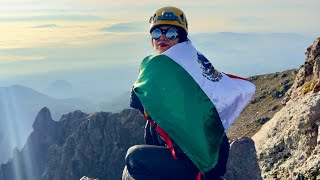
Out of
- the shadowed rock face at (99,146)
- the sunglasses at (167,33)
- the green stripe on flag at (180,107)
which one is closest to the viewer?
the green stripe on flag at (180,107)

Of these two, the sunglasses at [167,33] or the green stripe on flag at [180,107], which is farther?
the sunglasses at [167,33]

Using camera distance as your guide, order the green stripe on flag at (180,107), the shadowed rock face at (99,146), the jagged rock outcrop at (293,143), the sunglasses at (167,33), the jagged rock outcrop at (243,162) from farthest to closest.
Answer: the shadowed rock face at (99,146) < the jagged rock outcrop at (243,162) < the jagged rock outcrop at (293,143) < the sunglasses at (167,33) < the green stripe on flag at (180,107)

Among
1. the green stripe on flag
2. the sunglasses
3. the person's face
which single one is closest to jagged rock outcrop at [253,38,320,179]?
the green stripe on flag

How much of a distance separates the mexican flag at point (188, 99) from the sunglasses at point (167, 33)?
1.04 ft

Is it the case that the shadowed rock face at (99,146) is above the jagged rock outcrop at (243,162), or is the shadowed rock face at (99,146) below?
below

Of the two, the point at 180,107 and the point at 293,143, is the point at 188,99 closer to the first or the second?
the point at 180,107

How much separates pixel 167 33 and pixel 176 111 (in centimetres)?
230

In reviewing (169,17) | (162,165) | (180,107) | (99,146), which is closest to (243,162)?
(162,165)

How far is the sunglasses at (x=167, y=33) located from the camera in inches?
411

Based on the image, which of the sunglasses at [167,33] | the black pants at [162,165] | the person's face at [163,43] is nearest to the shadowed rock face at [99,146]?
the black pants at [162,165]

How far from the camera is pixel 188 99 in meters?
9.55

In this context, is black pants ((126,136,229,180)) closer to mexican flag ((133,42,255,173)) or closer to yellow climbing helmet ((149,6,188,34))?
mexican flag ((133,42,255,173))

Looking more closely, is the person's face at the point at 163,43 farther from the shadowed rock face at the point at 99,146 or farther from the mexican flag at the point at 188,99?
the shadowed rock face at the point at 99,146

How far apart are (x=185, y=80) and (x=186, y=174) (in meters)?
2.51
